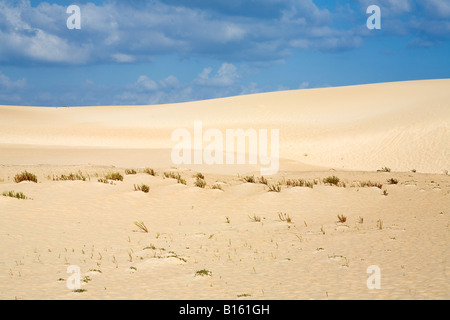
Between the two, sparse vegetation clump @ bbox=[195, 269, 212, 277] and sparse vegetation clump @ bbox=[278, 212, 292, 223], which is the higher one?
sparse vegetation clump @ bbox=[278, 212, 292, 223]

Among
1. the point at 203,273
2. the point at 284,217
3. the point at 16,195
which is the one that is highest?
the point at 16,195

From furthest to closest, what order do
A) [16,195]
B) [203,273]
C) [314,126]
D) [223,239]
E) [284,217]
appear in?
[314,126] → [16,195] → [284,217] → [223,239] → [203,273]

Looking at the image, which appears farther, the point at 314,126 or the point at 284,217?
the point at 314,126

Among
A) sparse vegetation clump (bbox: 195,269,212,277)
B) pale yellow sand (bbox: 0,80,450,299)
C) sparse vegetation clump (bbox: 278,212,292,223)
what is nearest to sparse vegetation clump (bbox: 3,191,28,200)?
pale yellow sand (bbox: 0,80,450,299)

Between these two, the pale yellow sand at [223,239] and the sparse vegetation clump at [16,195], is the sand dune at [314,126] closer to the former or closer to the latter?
the pale yellow sand at [223,239]

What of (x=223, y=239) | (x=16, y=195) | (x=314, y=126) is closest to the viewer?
(x=223, y=239)

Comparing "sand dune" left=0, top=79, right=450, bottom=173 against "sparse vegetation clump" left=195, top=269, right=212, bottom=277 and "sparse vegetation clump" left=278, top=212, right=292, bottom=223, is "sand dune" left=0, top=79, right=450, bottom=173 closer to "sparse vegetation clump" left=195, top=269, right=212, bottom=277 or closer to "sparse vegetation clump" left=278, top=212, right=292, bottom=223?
"sparse vegetation clump" left=278, top=212, right=292, bottom=223

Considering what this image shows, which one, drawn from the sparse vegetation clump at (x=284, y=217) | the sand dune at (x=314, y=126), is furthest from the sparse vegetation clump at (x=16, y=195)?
the sand dune at (x=314, y=126)

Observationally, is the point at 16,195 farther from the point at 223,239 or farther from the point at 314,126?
the point at 314,126

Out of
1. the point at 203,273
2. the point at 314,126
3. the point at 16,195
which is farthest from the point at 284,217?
the point at 314,126

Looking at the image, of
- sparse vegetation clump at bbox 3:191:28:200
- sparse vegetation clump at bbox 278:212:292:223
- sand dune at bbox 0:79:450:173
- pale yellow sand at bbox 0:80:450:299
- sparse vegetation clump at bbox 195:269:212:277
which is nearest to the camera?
Result: pale yellow sand at bbox 0:80:450:299

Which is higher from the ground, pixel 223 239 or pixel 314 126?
pixel 314 126
